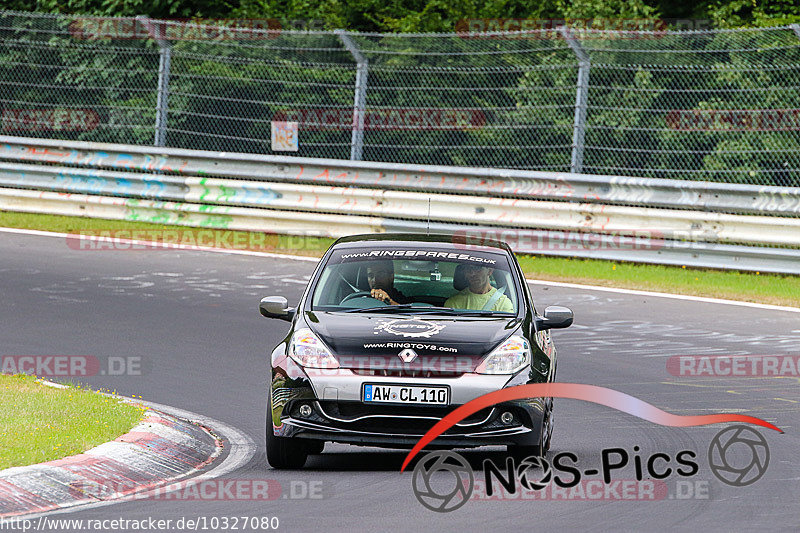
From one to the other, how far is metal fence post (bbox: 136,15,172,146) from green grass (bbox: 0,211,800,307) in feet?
7.04

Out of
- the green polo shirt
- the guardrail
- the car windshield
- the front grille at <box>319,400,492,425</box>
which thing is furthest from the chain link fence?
the front grille at <box>319,400,492,425</box>

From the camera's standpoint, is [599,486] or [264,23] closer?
[599,486]

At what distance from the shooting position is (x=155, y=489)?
25.0 feet

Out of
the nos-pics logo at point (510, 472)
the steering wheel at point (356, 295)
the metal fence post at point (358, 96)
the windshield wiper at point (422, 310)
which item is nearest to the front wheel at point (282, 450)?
the nos-pics logo at point (510, 472)

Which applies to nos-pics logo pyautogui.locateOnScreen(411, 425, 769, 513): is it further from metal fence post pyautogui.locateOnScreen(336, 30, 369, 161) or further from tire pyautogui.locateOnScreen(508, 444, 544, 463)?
metal fence post pyautogui.locateOnScreen(336, 30, 369, 161)

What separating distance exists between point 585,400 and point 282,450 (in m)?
3.25

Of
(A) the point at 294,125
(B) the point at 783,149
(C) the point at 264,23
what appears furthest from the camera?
(C) the point at 264,23

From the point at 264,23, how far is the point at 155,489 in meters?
18.2

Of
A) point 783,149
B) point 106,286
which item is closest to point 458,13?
point 783,149

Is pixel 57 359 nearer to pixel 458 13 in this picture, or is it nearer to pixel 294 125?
pixel 294 125

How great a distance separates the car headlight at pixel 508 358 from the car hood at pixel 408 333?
1.7 inches

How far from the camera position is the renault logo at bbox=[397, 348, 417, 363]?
8156mm

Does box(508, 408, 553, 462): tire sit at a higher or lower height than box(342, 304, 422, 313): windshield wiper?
lower

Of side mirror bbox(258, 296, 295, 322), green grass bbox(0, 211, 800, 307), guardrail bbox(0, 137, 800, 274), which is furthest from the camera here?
guardrail bbox(0, 137, 800, 274)
